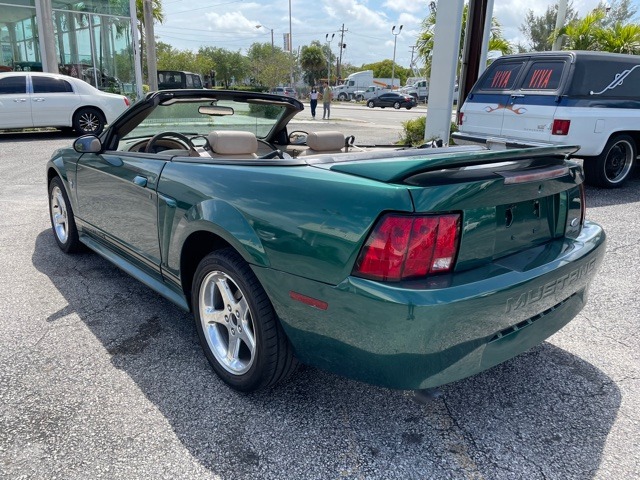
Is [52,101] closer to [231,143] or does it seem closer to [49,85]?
[49,85]

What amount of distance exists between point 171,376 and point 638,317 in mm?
3089

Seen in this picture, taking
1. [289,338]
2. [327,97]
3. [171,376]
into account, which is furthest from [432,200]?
[327,97]

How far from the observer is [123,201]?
3379 millimetres

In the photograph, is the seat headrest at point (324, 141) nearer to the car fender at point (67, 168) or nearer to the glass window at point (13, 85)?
the car fender at point (67, 168)

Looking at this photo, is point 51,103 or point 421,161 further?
point 51,103

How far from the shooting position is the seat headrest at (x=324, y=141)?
3.48 metres

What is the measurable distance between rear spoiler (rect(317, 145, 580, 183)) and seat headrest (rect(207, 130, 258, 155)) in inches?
37.8

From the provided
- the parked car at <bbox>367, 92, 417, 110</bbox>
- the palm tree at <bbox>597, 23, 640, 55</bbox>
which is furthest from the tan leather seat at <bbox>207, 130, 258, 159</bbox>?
the parked car at <bbox>367, 92, 417, 110</bbox>

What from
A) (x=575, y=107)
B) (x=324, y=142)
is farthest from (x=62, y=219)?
(x=575, y=107)

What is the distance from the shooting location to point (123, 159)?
3375 mm

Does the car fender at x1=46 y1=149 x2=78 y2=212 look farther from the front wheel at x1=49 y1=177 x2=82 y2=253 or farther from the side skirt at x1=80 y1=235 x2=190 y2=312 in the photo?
the side skirt at x1=80 y1=235 x2=190 y2=312

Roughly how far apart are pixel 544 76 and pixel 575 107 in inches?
28.1

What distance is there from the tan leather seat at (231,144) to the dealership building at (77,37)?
61.0 ft

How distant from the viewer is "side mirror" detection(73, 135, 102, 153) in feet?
11.8
